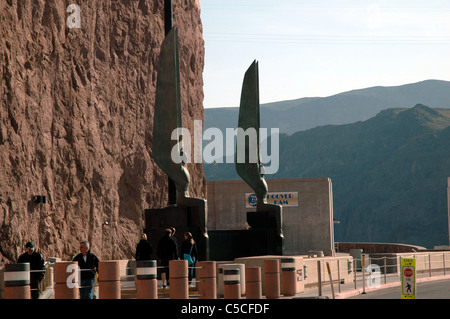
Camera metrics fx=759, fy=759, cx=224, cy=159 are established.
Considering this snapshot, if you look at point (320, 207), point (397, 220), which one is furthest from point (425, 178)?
point (320, 207)

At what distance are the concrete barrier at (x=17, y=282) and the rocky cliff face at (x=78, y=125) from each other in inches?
747

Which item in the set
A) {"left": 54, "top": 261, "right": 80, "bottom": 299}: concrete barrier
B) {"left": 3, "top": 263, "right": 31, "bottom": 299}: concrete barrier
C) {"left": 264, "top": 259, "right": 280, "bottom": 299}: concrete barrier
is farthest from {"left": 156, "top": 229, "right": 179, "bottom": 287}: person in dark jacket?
{"left": 3, "top": 263, "right": 31, "bottom": 299}: concrete barrier

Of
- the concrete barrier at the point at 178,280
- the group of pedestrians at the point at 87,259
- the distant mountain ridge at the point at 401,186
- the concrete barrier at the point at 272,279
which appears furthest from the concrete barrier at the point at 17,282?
the distant mountain ridge at the point at 401,186

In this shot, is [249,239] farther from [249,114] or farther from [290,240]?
[290,240]

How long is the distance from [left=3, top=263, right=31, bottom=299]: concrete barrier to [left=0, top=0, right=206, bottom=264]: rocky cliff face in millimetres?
18977

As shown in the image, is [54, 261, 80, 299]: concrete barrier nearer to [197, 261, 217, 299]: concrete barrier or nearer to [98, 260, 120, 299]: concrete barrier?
[98, 260, 120, 299]: concrete barrier

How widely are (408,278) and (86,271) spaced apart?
7.54 metres

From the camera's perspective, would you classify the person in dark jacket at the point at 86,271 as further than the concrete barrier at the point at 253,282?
No

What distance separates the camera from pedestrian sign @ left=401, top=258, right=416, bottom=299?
17750 mm

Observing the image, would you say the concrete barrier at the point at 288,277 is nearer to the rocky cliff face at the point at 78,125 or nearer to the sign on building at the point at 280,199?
the rocky cliff face at the point at 78,125

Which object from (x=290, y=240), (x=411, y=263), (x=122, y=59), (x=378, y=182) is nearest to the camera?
(x=411, y=263)

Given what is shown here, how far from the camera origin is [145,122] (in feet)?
163

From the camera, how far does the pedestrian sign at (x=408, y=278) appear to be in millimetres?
17750
